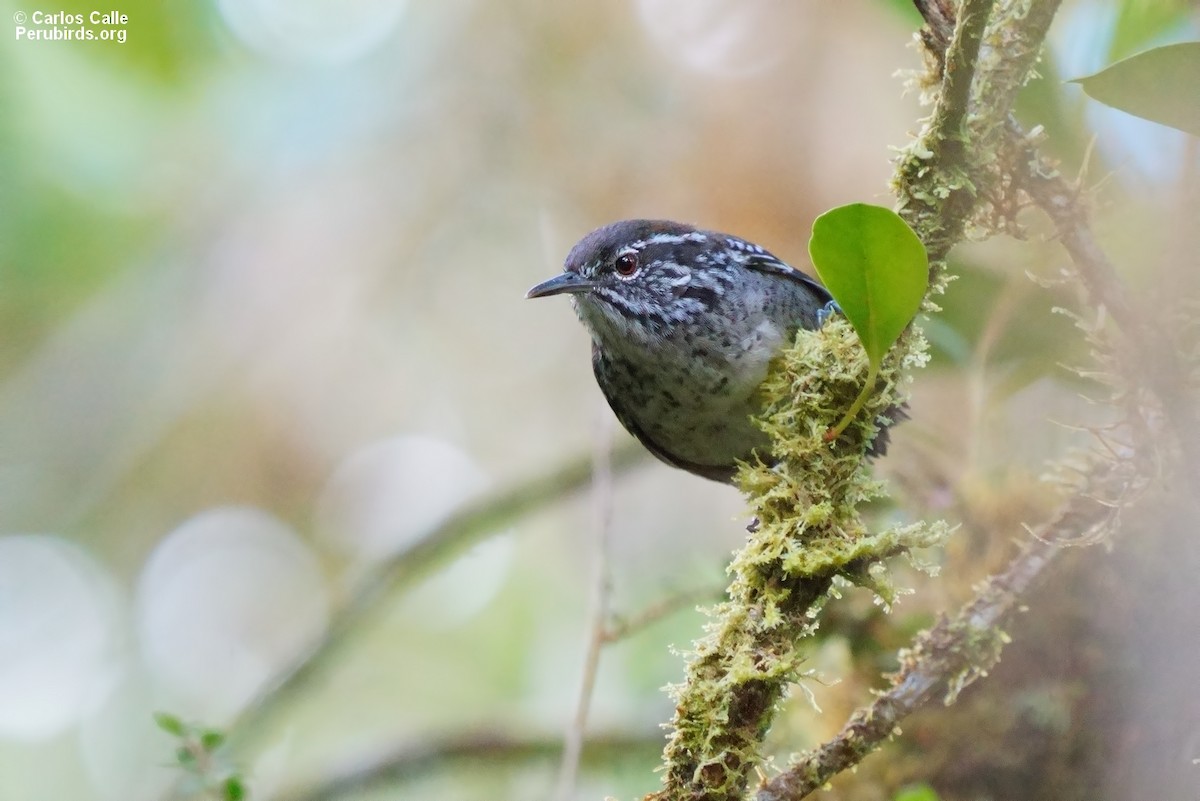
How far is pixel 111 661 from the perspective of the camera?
24.7 ft

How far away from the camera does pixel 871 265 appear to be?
81.2 inches

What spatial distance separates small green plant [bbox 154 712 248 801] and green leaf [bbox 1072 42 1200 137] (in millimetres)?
2562

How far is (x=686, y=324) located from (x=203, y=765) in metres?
2.04

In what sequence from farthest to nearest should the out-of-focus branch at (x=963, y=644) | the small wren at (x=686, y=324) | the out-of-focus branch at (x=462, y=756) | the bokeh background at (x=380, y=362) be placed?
the bokeh background at (x=380, y=362) < the out-of-focus branch at (x=462, y=756) < the small wren at (x=686, y=324) < the out-of-focus branch at (x=963, y=644)

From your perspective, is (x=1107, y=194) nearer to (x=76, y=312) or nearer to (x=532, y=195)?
(x=532, y=195)

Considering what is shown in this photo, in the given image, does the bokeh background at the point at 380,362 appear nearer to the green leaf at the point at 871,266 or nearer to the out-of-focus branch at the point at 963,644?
the out-of-focus branch at the point at 963,644

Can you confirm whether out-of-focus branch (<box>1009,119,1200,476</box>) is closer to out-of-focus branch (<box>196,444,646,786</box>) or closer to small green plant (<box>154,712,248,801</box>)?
small green plant (<box>154,712,248,801</box>)

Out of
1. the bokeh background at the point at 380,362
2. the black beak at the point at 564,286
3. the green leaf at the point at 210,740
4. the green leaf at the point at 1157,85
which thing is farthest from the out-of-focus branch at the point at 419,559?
the green leaf at the point at 1157,85

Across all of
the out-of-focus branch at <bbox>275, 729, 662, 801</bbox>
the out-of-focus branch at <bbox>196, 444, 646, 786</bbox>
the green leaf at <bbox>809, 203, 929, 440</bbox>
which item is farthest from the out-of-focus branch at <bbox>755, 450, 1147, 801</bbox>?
the out-of-focus branch at <bbox>196, 444, 646, 786</bbox>

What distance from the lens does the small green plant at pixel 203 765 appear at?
8.16 feet

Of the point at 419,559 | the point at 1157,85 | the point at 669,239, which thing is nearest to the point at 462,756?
the point at 419,559

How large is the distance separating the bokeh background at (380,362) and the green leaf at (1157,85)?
6.58 ft

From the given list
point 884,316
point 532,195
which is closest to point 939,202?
point 884,316

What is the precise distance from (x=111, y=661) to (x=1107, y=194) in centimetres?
747
